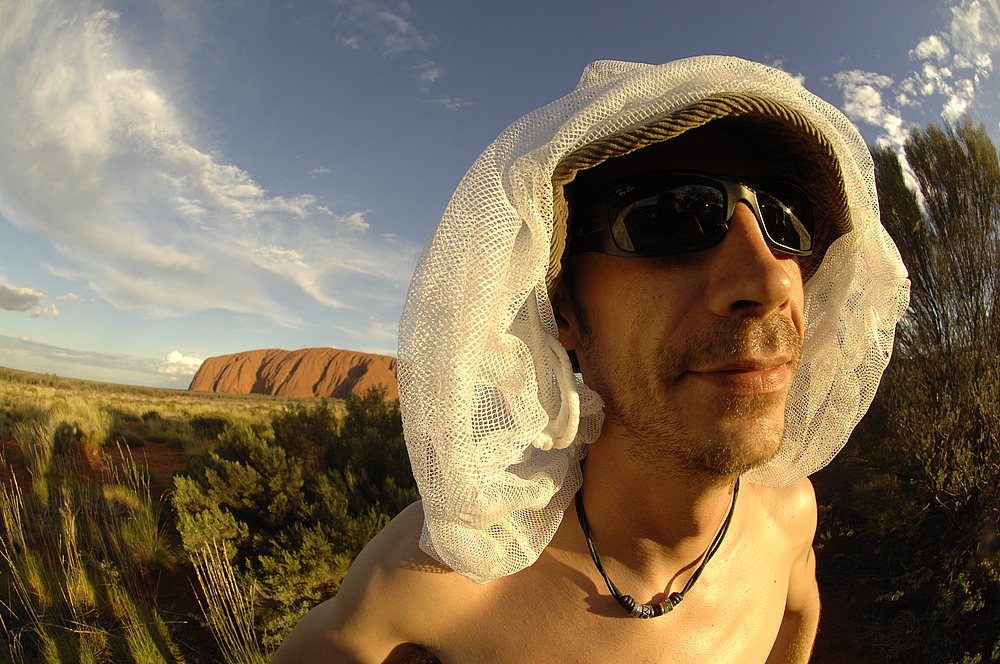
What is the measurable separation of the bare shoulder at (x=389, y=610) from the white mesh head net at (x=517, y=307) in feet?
0.44

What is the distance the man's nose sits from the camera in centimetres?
99

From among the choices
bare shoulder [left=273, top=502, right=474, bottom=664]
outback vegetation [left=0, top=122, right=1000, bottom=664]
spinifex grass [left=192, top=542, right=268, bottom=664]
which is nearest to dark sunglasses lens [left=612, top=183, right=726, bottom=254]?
bare shoulder [left=273, top=502, right=474, bottom=664]

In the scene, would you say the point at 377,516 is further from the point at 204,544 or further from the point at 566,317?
the point at 566,317

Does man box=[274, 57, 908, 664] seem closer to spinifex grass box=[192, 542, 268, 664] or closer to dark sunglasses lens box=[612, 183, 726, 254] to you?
dark sunglasses lens box=[612, 183, 726, 254]

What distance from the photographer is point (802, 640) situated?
1.80 m

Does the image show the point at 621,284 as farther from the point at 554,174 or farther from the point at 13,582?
the point at 13,582

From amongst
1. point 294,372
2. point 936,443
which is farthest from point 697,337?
point 294,372

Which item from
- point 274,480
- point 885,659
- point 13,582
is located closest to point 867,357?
point 885,659

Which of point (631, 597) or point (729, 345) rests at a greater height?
point (729, 345)

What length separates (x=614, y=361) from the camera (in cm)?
113

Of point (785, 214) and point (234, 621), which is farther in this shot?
point (234, 621)

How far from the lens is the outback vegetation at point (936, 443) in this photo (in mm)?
4309

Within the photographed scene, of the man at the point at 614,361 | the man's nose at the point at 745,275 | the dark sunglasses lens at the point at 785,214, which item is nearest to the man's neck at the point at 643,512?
the man at the point at 614,361

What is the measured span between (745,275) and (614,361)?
0.33 metres
